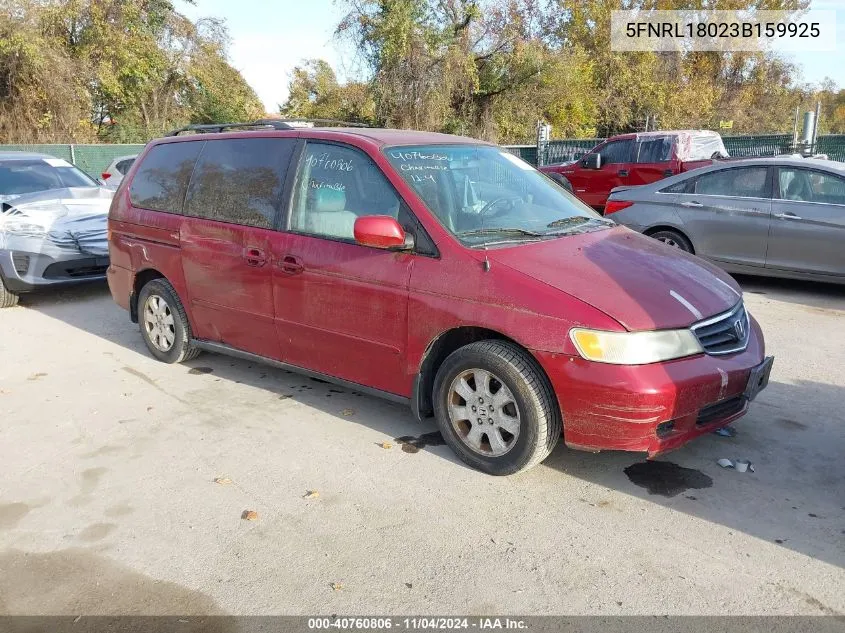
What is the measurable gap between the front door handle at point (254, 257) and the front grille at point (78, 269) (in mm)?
4189

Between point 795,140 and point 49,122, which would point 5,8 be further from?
point 795,140

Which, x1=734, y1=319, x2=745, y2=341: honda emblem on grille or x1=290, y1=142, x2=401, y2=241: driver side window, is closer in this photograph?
x1=734, y1=319, x2=745, y2=341: honda emblem on grille

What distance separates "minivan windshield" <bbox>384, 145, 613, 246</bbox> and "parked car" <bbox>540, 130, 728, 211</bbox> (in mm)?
7845

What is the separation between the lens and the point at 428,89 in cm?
2470

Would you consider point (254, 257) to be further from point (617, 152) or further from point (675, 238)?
point (617, 152)

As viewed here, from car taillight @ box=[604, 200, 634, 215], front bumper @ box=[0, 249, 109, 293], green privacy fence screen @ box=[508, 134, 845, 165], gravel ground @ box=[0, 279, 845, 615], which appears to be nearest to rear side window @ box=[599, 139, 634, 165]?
green privacy fence screen @ box=[508, 134, 845, 165]

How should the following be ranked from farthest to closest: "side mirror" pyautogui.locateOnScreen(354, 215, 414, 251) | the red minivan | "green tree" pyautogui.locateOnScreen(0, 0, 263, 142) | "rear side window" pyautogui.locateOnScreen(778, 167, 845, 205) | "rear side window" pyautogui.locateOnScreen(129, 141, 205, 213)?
"green tree" pyautogui.locateOnScreen(0, 0, 263, 142), "rear side window" pyautogui.locateOnScreen(778, 167, 845, 205), "rear side window" pyautogui.locateOnScreen(129, 141, 205, 213), "side mirror" pyautogui.locateOnScreen(354, 215, 414, 251), the red minivan

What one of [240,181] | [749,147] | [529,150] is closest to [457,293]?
[240,181]

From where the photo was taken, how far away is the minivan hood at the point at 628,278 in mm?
3490

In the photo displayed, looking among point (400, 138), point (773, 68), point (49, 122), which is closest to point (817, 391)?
point (400, 138)

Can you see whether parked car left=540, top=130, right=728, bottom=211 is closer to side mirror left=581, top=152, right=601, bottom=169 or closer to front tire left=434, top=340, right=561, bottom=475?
side mirror left=581, top=152, right=601, bottom=169

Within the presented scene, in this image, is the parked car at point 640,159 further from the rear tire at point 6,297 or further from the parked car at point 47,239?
the rear tire at point 6,297

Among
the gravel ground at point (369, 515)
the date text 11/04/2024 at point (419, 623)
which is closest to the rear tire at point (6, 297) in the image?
the gravel ground at point (369, 515)

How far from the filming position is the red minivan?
3.46 metres
